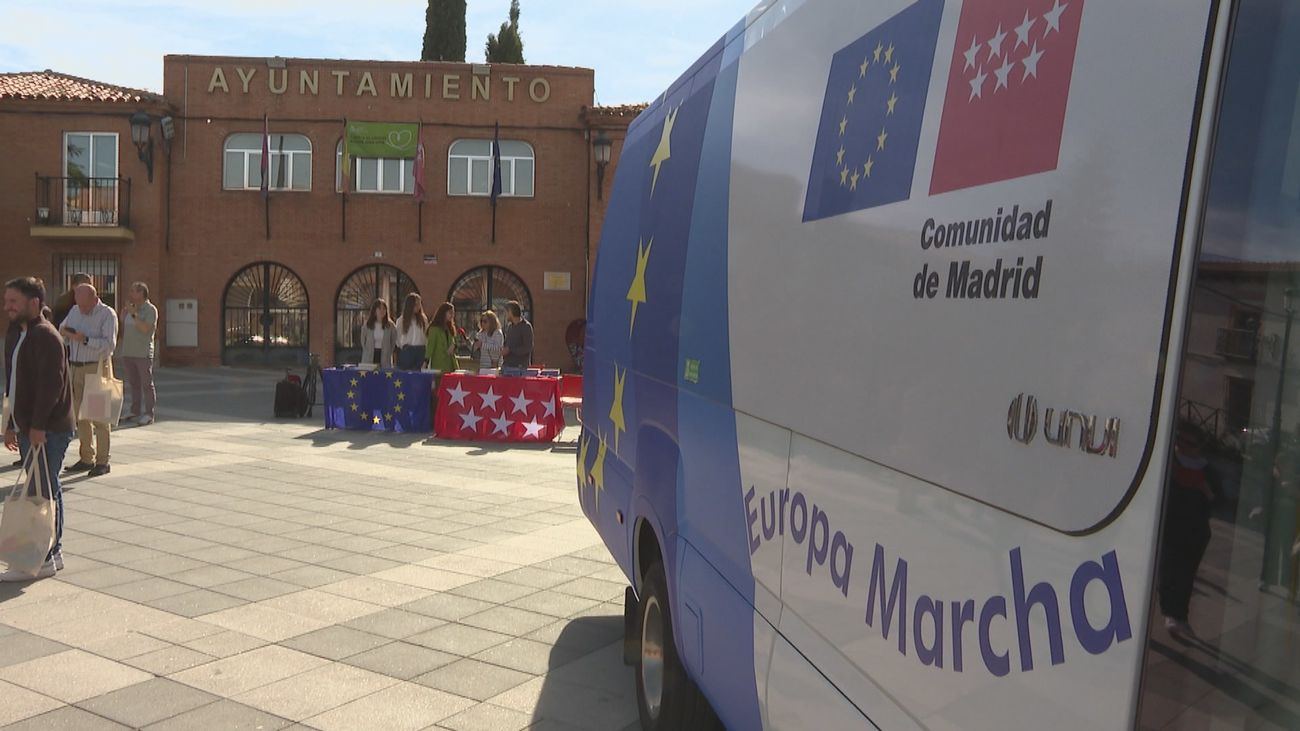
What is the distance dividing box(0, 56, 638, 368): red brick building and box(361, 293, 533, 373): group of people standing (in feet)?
44.1

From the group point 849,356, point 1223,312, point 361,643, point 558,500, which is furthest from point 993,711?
point 558,500

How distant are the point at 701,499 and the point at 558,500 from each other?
6697 millimetres

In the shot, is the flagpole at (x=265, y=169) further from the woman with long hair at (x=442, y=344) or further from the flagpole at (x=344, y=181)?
the woman with long hair at (x=442, y=344)

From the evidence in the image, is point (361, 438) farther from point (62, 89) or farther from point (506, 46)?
point (506, 46)

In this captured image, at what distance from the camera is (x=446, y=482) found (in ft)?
36.3

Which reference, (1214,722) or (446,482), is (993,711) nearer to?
(1214,722)

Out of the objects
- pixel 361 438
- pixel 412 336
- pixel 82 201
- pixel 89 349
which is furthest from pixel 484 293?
pixel 89 349

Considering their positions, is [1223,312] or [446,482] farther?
[446,482]

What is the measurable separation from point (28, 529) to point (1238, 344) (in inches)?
269

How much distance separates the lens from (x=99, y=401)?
1004 cm

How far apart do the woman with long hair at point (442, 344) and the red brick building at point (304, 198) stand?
14650 mm

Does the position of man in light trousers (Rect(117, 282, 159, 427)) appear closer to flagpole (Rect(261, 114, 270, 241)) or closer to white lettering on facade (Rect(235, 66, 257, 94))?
flagpole (Rect(261, 114, 270, 241))

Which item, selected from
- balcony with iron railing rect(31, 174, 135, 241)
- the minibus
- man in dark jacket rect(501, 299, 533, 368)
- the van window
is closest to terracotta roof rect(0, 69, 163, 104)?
balcony with iron railing rect(31, 174, 135, 241)

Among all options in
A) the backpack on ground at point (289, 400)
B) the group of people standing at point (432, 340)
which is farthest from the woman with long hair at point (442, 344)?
the backpack on ground at point (289, 400)
